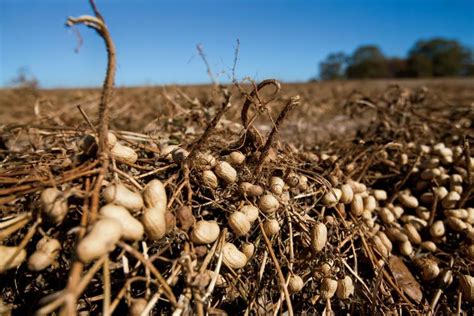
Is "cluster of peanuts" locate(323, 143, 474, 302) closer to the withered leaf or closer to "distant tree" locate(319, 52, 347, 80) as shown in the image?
the withered leaf

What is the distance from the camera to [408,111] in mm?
2512

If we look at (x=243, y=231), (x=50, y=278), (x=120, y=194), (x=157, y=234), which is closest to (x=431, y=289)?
(x=243, y=231)

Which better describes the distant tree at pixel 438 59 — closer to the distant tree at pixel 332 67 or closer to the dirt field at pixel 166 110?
the distant tree at pixel 332 67

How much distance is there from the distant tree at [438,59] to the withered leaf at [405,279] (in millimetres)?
45815

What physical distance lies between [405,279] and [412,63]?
51.2 metres

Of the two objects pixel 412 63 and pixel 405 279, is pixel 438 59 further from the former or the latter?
pixel 405 279

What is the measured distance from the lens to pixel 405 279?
4.89 ft

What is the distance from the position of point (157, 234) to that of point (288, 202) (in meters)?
0.58

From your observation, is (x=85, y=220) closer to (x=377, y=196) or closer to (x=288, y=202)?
(x=288, y=202)

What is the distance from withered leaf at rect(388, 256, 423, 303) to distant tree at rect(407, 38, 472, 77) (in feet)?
150

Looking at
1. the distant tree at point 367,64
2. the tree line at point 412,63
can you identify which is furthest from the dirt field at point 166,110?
the distant tree at point 367,64

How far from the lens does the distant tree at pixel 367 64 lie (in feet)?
147

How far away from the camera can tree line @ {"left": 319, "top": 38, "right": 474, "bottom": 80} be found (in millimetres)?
42000

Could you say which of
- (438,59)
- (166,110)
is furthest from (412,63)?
(166,110)
